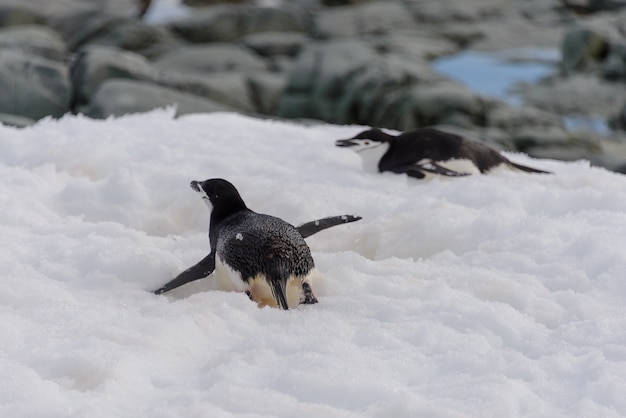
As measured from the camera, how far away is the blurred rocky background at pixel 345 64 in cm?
977

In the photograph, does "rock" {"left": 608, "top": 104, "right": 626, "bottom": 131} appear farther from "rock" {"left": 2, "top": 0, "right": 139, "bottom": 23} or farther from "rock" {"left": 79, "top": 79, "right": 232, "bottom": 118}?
"rock" {"left": 2, "top": 0, "right": 139, "bottom": 23}

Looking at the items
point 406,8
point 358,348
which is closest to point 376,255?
point 358,348

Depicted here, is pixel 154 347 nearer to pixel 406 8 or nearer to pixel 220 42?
pixel 220 42

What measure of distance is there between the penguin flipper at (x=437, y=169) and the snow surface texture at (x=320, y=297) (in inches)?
4.9

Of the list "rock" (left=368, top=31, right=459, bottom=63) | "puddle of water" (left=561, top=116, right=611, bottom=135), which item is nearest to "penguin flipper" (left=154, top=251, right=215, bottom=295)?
"puddle of water" (left=561, top=116, right=611, bottom=135)

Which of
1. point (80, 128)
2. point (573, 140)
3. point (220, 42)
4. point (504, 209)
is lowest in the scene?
point (220, 42)

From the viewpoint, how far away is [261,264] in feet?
8.99

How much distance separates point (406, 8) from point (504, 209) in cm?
1835

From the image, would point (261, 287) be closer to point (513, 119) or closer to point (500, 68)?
point (513, 119)

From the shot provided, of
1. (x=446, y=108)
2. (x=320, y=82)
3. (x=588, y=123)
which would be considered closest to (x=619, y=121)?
(x=588, y=123)

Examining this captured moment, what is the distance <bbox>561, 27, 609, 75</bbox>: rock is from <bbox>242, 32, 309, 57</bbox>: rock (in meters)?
5.35

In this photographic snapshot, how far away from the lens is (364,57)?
39.4 feet

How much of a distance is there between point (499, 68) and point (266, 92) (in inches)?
230

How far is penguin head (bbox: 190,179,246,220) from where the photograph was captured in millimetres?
3180
